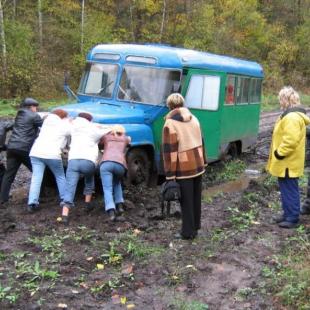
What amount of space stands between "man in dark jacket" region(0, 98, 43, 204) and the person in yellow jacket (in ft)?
12.4

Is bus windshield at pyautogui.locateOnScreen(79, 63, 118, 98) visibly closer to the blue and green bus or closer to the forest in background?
the blue and green bus

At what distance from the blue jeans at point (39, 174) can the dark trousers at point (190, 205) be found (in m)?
2.32

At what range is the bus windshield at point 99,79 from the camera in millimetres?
9922

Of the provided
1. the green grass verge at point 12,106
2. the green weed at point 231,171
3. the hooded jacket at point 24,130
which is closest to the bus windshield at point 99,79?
the hooded jacket at point 24,130

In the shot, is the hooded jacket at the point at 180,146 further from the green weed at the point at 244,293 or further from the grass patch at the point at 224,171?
the grass patch at the point at 224,171

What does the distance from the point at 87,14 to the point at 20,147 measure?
26.0m

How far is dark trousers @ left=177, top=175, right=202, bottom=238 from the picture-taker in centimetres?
675

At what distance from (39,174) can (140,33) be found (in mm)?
28500

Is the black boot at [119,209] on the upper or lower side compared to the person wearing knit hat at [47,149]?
lower

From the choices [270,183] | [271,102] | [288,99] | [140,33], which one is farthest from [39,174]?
[140,33]

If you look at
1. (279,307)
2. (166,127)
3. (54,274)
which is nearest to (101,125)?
(166,127)

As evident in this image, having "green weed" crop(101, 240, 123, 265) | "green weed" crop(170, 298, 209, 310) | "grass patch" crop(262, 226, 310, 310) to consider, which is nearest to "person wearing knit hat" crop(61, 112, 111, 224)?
"green weed" crop(101, 240, 123, 265)

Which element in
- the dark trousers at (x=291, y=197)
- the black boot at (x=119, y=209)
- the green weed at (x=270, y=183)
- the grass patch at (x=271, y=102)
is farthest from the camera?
the grass patch at (x=271, y=102)

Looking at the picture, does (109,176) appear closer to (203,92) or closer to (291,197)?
(291,197)
